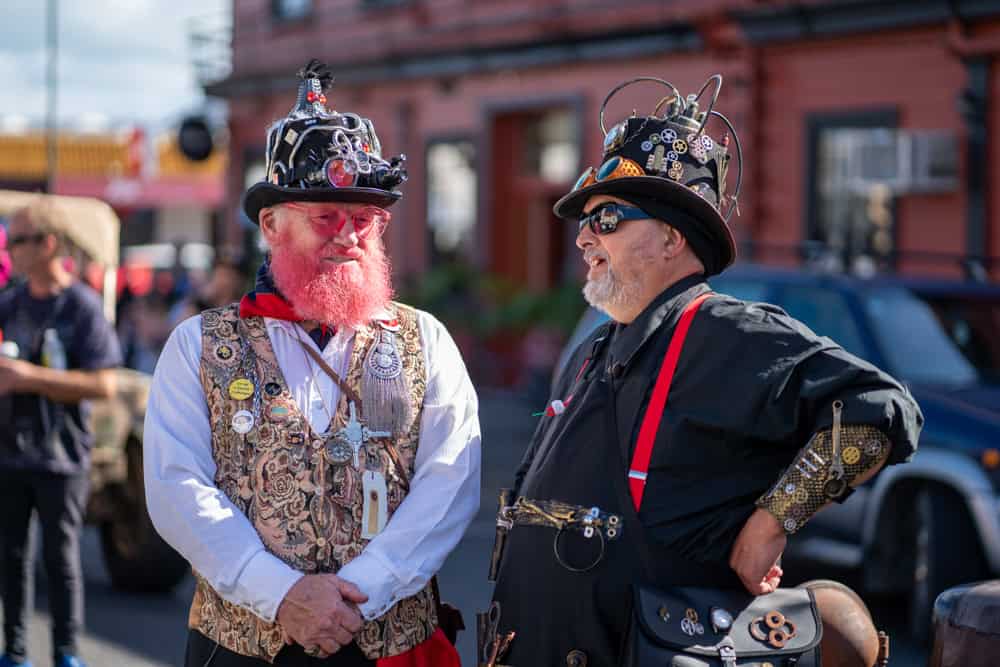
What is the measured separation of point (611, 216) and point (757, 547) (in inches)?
34.1

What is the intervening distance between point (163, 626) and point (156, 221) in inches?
1658

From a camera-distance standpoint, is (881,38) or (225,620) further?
(881,38)

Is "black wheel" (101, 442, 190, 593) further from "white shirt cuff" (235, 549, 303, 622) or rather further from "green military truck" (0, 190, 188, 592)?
"white shirt cuff" (235, 549, 303, 622)

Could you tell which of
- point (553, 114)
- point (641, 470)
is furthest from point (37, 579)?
point (553, 114)

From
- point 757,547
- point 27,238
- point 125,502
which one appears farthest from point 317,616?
point 125,502

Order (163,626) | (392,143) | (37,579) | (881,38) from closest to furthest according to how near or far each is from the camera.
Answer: (163,626)
(37,579)
(881,38)
(392,143)

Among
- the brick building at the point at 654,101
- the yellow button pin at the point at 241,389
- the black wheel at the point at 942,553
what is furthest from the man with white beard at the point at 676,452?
the brick building at the point at 654,101

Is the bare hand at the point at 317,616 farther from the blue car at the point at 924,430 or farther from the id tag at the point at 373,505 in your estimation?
the blue car at the point at 924,430

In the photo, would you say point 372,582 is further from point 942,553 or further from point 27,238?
point 942,553

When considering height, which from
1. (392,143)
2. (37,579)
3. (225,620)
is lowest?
(37,579)

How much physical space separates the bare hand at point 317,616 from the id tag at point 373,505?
20cm

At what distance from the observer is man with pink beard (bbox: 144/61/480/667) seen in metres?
3.50

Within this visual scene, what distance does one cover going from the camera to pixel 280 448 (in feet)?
11.7

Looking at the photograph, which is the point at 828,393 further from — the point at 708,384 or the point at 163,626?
the point at 163,626
